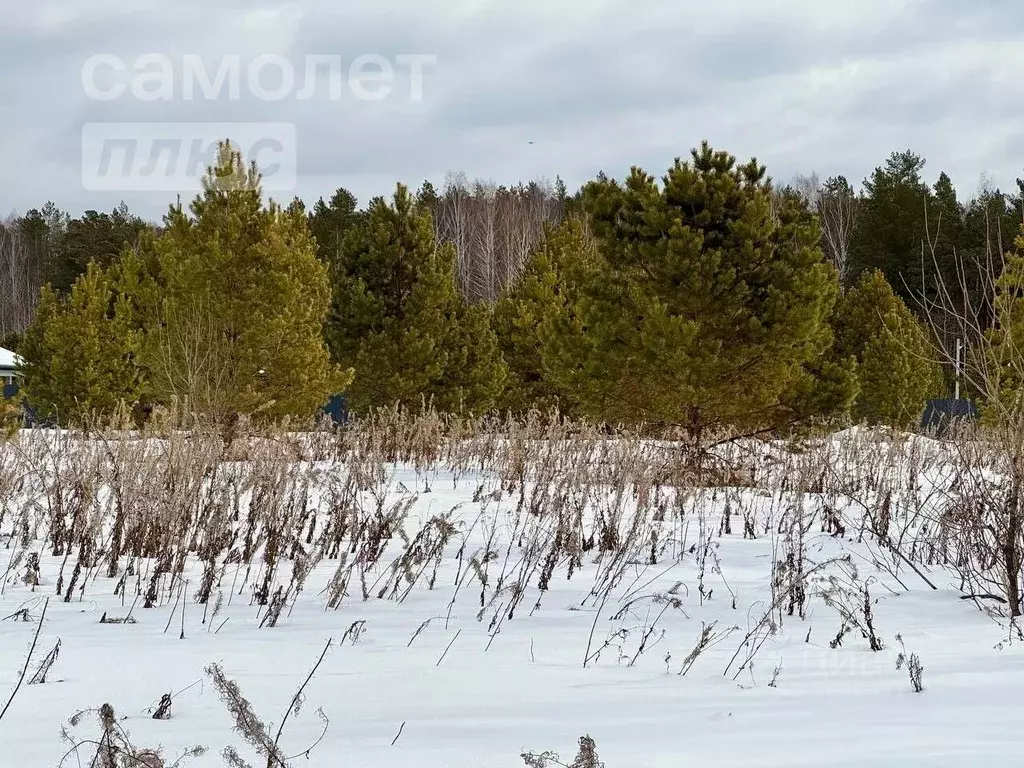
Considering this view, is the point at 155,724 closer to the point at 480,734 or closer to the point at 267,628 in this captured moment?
the point at 480,734

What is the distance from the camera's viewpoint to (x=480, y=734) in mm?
2490

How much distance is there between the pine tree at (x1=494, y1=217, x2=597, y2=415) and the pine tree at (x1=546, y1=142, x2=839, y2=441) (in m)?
8.99

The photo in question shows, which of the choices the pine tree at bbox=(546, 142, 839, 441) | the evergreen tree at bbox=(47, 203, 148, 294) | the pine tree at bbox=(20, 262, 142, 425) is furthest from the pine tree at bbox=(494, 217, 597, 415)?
the evergreen tree at bbox=(47, 203, 148, 294)

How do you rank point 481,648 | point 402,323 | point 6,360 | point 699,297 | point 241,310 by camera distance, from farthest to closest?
1. point 6,360
2. point 402,323
3. point 241,310
4. point 699,297
5. point 481,648

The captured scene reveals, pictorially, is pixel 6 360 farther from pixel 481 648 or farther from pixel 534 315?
pixel 481 648

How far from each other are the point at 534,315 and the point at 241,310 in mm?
7284

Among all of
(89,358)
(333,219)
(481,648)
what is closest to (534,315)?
(89,358)

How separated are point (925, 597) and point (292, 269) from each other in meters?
12.3

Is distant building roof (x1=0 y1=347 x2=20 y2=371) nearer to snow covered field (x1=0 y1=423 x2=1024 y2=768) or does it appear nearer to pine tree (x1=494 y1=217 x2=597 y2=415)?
pine tree (x1=494 y1=217 x2=597 y2=415)

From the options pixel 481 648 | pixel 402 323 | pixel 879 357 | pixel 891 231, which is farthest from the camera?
pixel 891 231

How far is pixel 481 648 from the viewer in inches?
135

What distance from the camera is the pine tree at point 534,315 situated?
66.4ft

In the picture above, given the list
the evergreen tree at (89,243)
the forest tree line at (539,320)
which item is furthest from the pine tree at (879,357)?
the evergreen tree at (89,243)

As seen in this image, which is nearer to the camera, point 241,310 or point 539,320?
point 241,310
